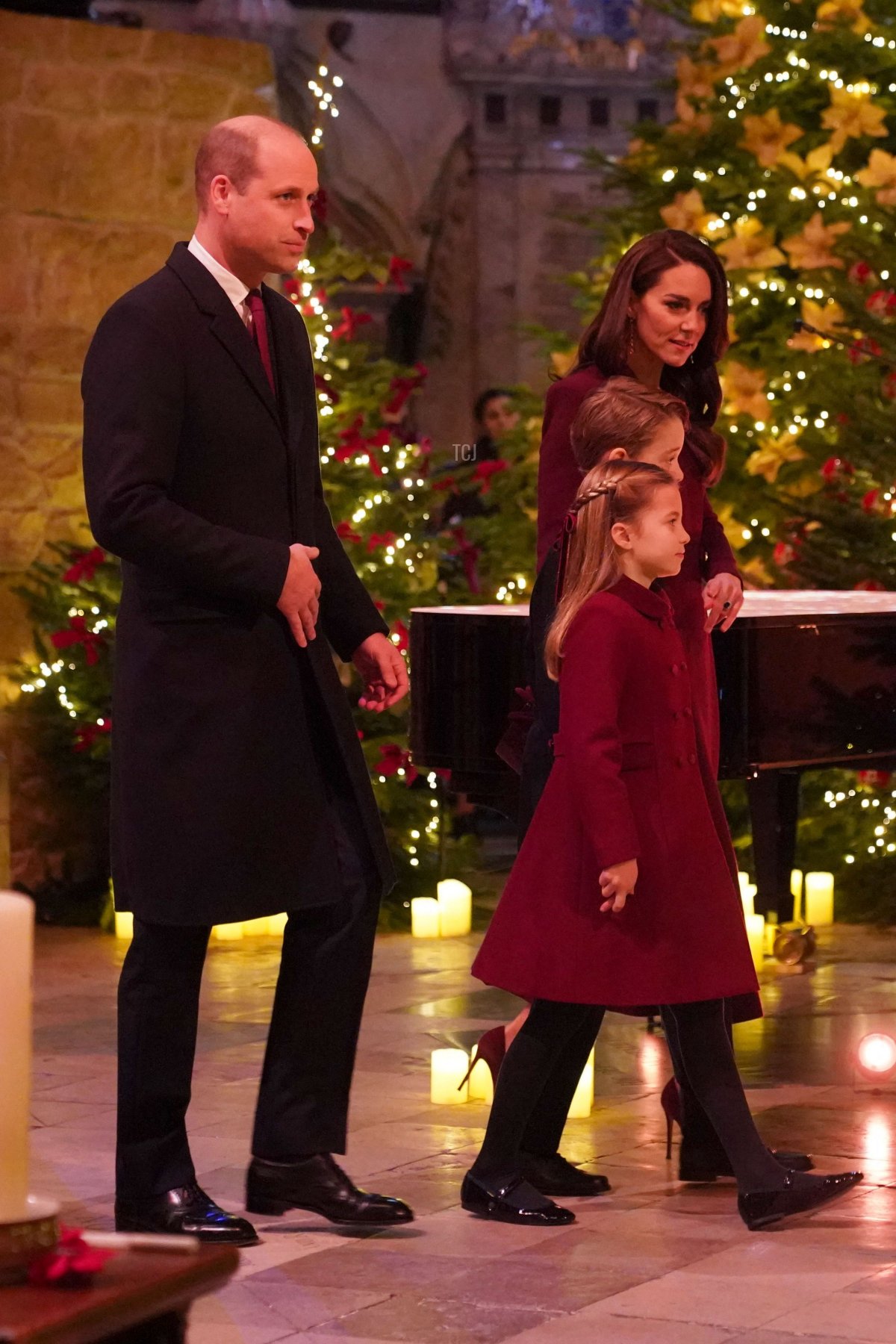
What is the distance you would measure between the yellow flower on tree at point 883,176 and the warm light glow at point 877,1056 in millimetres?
2747

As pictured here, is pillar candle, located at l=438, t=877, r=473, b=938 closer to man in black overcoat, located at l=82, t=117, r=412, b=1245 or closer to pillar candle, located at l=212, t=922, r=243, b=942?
pillar candle, located at l=212, t=922, r=243, b=942

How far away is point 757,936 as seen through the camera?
680cm

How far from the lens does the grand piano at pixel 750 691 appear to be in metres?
5.25

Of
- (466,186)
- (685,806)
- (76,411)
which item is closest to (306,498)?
(685,806)

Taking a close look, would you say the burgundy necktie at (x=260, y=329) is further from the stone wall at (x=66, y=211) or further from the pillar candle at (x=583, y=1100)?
the stone wall at (x=66, y=211)

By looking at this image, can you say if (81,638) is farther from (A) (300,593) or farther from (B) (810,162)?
(A) (300,593)

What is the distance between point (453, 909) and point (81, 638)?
1493 mm

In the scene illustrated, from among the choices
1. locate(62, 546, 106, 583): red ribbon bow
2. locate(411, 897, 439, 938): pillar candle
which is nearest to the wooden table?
locate(411, 897, 439, 938): pillar candle

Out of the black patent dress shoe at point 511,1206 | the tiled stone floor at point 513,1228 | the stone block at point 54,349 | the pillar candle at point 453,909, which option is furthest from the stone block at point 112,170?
the black patent dress shoe at point 511,1206

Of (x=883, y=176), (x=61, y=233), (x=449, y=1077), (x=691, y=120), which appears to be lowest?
(x=449, y=1077)

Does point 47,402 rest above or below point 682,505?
above

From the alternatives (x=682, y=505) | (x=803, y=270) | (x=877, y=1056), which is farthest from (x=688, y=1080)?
(x=803, y=270)

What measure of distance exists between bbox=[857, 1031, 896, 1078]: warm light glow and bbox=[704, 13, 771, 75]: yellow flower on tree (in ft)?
15.3

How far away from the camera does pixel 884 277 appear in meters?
7.29
